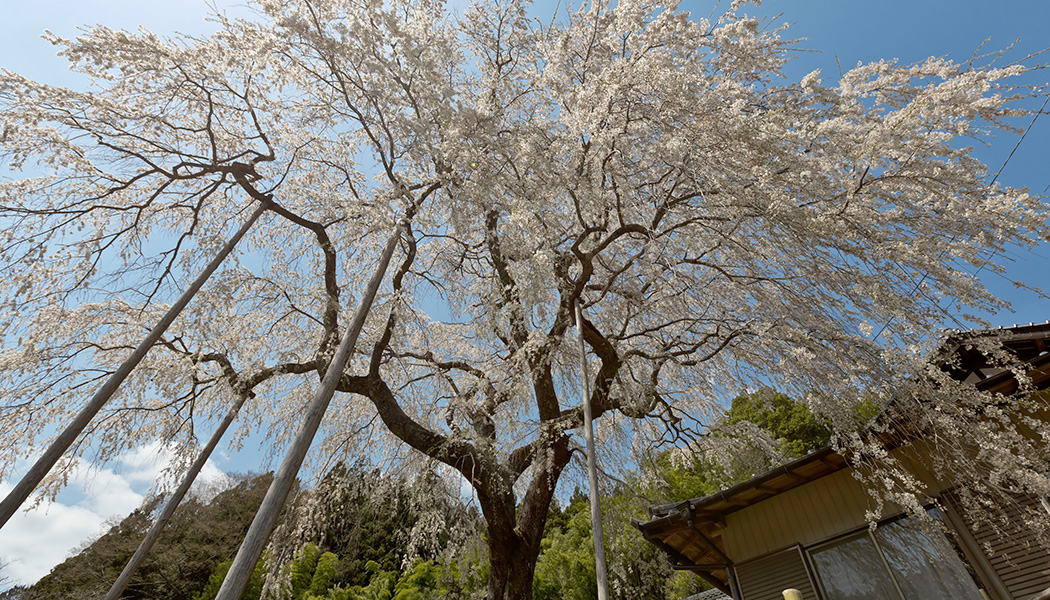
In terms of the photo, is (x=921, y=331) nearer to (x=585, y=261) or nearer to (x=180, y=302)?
(x=585, y=261)

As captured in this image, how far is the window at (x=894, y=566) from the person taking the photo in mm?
3807

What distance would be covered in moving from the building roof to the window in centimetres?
62

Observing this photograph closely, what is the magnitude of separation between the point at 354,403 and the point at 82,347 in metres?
3.21

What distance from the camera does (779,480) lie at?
4.77 m

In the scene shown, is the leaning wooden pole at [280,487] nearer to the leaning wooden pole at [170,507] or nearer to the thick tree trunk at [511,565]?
the leaning wooden pole at [170,507]

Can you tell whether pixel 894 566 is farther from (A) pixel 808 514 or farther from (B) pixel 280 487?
(B) pixel 280 487

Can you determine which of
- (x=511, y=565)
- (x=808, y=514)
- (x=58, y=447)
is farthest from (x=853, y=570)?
(x=58, y=447)

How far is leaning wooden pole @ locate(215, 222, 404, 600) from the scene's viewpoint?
2668mm

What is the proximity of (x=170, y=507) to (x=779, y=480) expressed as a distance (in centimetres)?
641

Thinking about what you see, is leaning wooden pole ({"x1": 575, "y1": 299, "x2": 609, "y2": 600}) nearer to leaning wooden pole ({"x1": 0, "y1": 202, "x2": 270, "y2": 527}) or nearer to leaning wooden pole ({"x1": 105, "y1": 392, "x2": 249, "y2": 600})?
leaning wooden pole ({"x1": 0, "y1": 202, "x2": 270, "y2": 527})

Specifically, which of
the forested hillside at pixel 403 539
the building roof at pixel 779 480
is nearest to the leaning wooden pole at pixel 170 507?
the forested hillside at pixel 403 539

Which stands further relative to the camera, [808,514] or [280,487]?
[808,514]

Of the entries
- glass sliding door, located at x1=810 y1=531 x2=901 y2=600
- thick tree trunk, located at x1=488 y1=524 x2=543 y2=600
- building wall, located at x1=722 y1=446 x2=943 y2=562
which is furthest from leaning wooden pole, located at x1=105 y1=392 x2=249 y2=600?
glass sliding door, located at x1=810 y1=531 x2=901 y2=600

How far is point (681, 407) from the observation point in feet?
23.7
